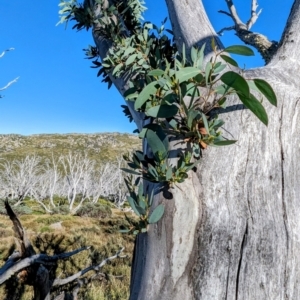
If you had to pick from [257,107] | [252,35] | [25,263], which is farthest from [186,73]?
[25,263]

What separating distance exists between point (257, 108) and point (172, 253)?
42 centimetres

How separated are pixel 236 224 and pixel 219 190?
0.10 meters

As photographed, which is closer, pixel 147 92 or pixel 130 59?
pixel 147 92

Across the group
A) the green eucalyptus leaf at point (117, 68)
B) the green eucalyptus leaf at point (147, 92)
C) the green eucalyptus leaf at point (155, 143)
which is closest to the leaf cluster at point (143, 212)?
the green eucalyptus leaf at point (155, 143)

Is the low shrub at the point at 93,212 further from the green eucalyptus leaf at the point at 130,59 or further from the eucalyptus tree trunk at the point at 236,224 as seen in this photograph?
the eucalyptus tree trunk at the point at 236,224

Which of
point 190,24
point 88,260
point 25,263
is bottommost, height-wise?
point 88,260

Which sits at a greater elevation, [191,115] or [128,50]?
[128,50]

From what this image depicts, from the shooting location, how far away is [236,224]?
2.44 feet

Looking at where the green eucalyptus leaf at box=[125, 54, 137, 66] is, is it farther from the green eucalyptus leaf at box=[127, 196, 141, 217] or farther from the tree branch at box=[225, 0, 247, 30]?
the tree branch at box=[225, 0, 247, 30]

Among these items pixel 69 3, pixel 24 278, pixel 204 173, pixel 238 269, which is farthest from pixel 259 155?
pixel 24 278

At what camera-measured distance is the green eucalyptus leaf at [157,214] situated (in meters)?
0.75

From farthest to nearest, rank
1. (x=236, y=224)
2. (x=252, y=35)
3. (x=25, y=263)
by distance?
(x=25, y=263) < (x=252, y=35) < (x=236, y=224)

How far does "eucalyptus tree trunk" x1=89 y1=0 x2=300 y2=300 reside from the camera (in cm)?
71

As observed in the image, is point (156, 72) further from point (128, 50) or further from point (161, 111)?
point (128, 50)
